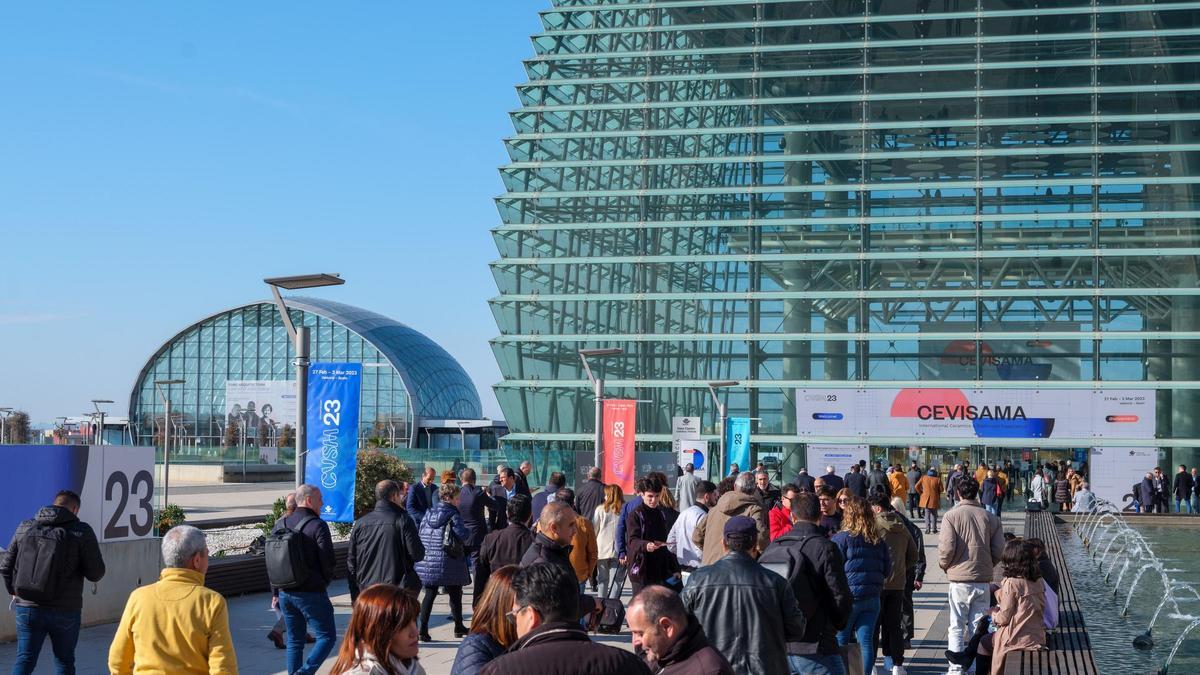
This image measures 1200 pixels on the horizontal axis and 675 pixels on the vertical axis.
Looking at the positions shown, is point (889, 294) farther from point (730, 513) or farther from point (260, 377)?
point (260, 377)

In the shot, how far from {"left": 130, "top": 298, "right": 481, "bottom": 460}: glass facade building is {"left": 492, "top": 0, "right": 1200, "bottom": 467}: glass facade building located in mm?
56477

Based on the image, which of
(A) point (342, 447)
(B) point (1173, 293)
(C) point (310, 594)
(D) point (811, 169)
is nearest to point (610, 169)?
(D) point (811, 169)

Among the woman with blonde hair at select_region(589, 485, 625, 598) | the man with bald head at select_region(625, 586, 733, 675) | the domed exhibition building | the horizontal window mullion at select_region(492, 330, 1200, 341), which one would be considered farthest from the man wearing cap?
the domed exhibition building

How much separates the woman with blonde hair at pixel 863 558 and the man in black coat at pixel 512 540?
2288mm

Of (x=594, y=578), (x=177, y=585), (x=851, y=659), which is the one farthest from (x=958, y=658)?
(x=177, y=585)

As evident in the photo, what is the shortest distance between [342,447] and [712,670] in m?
10.1

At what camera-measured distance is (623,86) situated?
57062 mm

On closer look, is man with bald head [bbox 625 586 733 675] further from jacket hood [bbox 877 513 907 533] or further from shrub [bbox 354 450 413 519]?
shrub [bbox 354 450 413 519]

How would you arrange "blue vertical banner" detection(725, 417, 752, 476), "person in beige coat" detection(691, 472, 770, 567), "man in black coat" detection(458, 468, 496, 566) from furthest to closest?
"blue vertical banner" detection(725, 417, 752, 476), "man in black coat" detection(458, 468, 496, 566), "person in beige coat" detection(691, 472, 770, 567)

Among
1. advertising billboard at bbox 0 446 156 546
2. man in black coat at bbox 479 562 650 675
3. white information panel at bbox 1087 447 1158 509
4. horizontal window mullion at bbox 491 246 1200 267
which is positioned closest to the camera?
man in black coat at bbox 479 562 650 675

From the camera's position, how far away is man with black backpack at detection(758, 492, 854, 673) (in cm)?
832

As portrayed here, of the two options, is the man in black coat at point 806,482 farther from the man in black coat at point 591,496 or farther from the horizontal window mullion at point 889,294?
the horizontal window mullion at point 889,294

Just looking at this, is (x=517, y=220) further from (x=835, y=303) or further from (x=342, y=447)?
(x=342, y=447)

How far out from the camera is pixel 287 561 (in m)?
9.79
